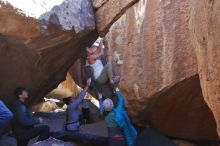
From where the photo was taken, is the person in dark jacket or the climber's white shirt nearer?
the person in dark jacket

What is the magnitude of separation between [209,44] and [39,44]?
4413 mm

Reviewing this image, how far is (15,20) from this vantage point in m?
6.43

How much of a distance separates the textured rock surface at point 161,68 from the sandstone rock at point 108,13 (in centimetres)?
14

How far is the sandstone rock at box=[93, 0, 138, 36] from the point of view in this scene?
309 inches

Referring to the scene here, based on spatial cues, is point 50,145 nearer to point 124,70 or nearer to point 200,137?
point 124,70

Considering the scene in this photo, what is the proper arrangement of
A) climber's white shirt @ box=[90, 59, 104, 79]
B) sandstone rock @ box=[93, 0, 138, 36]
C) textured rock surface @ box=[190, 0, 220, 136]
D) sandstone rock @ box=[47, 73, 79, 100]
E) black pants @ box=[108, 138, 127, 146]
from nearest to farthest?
textured rock surface @ box=[190, 0, 220, 136], black pants @ box=[108, 138, 127, 146], sandstone rock @ box=[93, 0, 138, 36], climber's white shirt @ box=[90, 59, 104, 79], sandstone rock @ box=[47, 73, 79, 100]

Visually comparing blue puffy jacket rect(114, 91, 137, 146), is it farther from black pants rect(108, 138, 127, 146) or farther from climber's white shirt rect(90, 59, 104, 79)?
climber's white shirt rect(90, 59, 104, 79)

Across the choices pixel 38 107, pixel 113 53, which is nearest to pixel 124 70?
pixel 113 53

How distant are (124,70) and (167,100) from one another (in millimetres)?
1052

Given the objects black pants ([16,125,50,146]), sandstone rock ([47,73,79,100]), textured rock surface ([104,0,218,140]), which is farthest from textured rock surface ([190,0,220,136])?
sandstone rock ([47,73,79,100])

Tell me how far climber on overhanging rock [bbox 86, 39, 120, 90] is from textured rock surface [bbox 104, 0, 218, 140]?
16 cm

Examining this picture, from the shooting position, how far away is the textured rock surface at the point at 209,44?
3.40 metres

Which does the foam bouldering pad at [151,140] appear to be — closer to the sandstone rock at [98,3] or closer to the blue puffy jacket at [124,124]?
the blue puffy jacket at [124,124]

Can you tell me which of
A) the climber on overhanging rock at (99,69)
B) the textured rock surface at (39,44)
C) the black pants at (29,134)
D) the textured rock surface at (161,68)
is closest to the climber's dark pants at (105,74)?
the climber on overhanging rock at (99,69)
